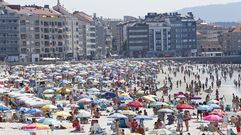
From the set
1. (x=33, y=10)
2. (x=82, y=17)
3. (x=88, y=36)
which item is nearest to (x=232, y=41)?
(x=82, y=17)

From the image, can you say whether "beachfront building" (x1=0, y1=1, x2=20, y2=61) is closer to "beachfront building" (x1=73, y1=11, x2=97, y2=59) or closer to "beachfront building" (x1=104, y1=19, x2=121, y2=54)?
"beachfront building" (x1=73, y1=11, x2=97, y2=59)

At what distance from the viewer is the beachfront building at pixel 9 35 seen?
104312mm

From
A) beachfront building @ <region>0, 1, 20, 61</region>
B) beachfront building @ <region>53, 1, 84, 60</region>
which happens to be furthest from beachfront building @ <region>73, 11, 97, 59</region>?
beachfront building @ <region>0, 1, 20, 61</region>

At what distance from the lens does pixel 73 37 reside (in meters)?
126

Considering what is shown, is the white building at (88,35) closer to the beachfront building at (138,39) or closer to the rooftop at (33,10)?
the beachfront building at (138,39)

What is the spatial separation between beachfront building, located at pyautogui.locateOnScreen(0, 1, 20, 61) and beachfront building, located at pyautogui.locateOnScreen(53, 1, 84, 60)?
51.6 feet

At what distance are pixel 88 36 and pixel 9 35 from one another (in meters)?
34.1

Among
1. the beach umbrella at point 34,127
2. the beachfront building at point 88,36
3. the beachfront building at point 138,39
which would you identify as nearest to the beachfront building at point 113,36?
the beachfront building at point 138,39

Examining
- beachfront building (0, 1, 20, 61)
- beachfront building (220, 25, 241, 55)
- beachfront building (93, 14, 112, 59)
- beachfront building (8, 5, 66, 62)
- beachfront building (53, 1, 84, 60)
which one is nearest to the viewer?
beachfront building (0, 1, 20, 61)

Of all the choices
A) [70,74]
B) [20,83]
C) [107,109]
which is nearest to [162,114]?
[107,109]

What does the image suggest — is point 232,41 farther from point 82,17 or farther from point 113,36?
point 82,17

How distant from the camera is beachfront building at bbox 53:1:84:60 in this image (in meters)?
122

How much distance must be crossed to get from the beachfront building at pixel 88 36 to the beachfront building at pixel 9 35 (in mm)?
27504

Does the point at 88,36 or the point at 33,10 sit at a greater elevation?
the point at 33,10
